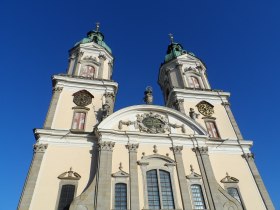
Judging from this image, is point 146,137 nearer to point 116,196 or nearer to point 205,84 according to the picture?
point 116,196

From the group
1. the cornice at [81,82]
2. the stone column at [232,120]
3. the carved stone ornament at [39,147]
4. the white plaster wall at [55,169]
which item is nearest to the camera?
the white plaster wall at [55,169]

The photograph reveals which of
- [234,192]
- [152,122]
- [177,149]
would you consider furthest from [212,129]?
[234,192]

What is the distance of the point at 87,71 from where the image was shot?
98.0ft

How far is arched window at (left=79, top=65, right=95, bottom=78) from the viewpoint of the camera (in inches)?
1154

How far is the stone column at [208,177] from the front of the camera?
1902 centimetres

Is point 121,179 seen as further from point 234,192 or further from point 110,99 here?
point 110,99

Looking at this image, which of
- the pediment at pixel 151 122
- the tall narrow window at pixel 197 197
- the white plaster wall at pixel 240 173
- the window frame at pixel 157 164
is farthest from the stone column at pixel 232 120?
the window frame at pixel 157 164

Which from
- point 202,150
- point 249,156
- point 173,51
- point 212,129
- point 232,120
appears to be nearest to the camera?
point 202,150

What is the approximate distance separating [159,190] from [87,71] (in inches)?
659

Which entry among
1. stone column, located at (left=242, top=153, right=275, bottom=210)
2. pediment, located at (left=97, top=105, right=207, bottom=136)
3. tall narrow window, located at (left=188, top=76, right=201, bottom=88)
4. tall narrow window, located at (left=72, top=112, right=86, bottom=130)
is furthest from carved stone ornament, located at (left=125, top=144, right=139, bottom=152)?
tall narrow window, located at (left=188, top=76, right=201, bottom=88)

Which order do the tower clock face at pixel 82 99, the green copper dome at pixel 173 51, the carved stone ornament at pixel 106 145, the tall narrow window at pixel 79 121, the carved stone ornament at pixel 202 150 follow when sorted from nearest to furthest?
1. the carved stone ornament at pixel 106 145
2. the carved stone ornament at pixel 202 150
3. the tall narrow window at pixel 79 121
4. the tower clock face at pixel 82 99
5. the green copper dome at pixel 173 51

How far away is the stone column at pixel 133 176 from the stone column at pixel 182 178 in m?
3.41

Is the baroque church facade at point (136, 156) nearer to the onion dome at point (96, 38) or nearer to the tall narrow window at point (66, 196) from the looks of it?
the tall narrow window at point (66, 196)

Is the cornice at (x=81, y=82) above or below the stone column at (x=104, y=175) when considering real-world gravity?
above
